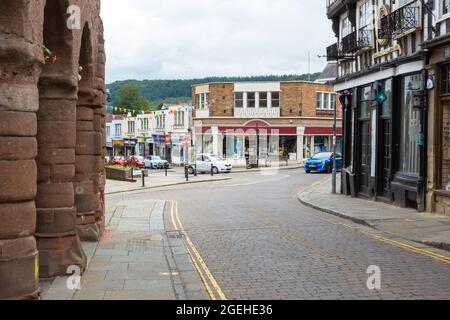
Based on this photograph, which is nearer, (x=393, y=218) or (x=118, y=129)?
(x=393, y=218)

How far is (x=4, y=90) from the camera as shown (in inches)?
207

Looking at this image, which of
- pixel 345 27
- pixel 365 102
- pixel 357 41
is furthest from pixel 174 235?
pixel 345 27

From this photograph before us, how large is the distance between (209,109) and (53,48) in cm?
4912

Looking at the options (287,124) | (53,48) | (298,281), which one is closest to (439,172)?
(298,281)

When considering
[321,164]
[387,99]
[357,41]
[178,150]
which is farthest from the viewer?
[178,150]

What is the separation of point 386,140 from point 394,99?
1.62m

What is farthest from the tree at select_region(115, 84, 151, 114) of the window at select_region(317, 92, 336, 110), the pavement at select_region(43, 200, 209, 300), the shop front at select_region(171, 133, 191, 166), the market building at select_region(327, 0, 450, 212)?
the pavement at select_region(43, 200, 209, 300)

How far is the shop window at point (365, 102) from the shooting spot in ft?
65.5

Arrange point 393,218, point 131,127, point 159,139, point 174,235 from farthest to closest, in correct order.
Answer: point 131,127 < point 159,139 < point 393,218 < point 174,235

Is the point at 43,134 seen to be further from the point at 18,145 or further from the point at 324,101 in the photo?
the point at 324,101

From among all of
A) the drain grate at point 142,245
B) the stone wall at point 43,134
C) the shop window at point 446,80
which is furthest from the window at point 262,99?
the drain grate at point 142,245

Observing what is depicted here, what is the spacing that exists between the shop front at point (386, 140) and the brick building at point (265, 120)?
32981 mm

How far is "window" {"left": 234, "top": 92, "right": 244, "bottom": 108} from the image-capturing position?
2222 inches

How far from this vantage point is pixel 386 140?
61.3ft
